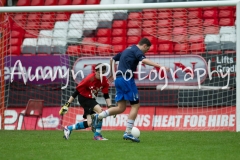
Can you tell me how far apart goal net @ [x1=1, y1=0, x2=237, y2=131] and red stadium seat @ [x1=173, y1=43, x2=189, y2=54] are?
0.09ft

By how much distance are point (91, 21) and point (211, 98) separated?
4.78 m

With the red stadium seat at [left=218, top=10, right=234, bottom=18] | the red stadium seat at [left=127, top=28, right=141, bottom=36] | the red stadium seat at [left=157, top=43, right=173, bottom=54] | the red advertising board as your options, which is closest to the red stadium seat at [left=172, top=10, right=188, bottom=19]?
the red stadium seat at [left=157, top=43, right=173, bottom=54]

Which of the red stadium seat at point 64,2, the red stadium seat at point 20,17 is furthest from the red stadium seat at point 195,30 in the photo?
the red stadium seat at point 64,2

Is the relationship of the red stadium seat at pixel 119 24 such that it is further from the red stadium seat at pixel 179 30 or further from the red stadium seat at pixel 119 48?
the red stadium seat at pixel 179 30

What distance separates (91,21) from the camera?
17891 millimetres

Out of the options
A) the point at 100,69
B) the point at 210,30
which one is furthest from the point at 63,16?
the point at 100,69

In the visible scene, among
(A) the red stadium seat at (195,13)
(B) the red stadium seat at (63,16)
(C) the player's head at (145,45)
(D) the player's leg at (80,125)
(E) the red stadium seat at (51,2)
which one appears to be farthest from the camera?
(E) the red stadium seat at (51,2)

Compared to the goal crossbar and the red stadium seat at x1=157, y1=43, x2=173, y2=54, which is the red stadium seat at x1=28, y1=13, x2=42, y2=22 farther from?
the red stadium seat at x1=157, y1=43, x2=173, y2=54

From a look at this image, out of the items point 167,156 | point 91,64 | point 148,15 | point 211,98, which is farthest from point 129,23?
point 167,156

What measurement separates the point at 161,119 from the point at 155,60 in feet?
5.35

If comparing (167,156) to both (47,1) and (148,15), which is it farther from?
(47,1)

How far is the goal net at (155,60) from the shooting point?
15.2 metres

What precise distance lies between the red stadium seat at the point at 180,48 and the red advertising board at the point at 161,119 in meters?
1.64

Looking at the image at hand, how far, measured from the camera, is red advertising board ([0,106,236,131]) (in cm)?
1505
